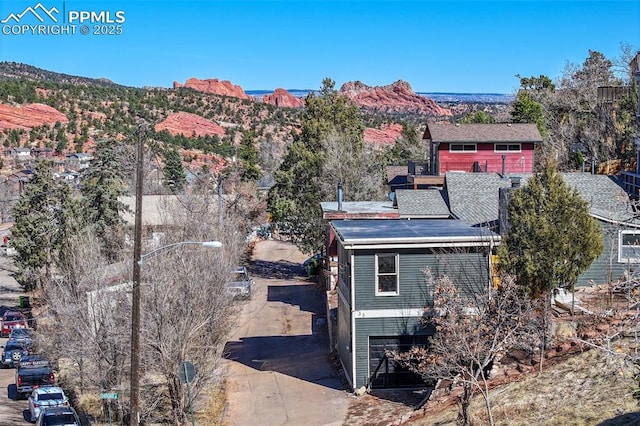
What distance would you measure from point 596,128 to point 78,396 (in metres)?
43.2

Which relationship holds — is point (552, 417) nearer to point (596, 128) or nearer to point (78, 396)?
point (78, 396)

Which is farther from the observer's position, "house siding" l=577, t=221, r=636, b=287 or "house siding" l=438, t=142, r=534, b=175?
"house siding" l=438, t=142, r=534, b=175

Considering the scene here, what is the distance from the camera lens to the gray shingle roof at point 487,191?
34.9m

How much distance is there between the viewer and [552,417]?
1891cm

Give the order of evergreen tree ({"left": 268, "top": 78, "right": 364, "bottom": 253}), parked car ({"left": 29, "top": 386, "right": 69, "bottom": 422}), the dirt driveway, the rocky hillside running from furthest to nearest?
1. the rocky hillside
2. evergreen tree ({"left": 268, "top": 78, "right": 364, "bottom": 253})
3. parked car ({"left": 29, "top": 386, "right": 69, "bottom": 422})
4. the dirt driveway

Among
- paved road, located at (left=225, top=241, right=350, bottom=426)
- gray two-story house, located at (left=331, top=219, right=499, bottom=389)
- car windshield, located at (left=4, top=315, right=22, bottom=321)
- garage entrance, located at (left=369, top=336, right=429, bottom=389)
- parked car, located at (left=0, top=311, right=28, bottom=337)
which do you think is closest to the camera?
paved road, located at (left=225, top=241, right=350, bottom=426)

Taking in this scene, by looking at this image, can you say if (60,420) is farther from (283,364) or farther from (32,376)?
(283,364)

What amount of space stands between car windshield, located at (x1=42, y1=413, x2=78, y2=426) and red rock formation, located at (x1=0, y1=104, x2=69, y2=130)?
11863cm

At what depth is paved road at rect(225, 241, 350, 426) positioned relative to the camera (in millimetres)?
24953

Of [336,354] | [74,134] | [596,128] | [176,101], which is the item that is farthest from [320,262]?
→ [176,101]

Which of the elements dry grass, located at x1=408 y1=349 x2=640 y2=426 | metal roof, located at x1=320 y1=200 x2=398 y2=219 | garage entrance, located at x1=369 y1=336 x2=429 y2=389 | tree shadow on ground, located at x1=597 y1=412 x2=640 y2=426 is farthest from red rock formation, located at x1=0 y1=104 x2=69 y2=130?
tree shadow on ground, located at x1=597 y1=412 x2=640 y2=426

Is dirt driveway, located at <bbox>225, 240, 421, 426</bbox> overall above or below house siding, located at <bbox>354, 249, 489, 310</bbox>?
below

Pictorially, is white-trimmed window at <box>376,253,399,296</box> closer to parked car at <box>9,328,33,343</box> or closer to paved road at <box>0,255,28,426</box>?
paved road at <box>0,255,28,426</box>

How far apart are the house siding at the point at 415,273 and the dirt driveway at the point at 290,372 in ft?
10.1
